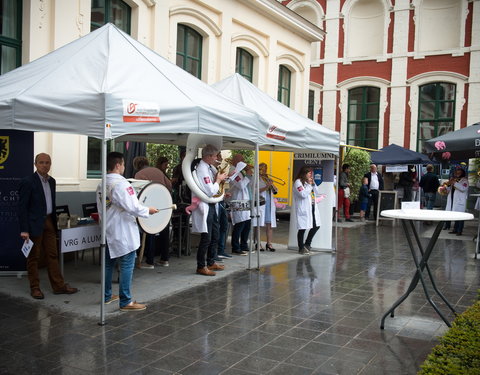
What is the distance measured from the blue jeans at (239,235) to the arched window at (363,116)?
16542mm

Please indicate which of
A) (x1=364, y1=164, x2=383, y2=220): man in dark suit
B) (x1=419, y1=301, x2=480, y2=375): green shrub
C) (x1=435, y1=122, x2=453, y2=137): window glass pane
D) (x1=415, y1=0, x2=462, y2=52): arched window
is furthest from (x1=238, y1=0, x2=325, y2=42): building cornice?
(x1=419, y1=301, x2=480, y2=375): green shrub

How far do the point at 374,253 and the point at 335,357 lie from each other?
20.6 feet

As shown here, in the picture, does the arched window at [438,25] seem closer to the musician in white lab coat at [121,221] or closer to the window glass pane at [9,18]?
the window glass pane at [9,18]

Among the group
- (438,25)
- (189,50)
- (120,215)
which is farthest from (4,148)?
(438,25)

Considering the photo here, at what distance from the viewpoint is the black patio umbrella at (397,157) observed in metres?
17.4

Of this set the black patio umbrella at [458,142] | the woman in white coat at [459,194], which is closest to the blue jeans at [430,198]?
the woman in white coat at [459,194]

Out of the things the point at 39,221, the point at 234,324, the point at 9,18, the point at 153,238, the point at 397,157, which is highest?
the point at 9,18

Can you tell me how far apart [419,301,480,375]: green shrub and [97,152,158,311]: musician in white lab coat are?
332cm

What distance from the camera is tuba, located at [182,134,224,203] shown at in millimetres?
7320

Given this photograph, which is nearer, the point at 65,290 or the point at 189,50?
the point at 65,290

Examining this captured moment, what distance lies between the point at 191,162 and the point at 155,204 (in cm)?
142

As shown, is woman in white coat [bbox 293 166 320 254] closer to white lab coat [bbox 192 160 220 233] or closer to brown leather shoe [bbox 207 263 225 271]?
brown leather shoe [bbox 207 263 225 271]

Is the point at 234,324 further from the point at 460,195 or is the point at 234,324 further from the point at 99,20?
the point at 460,195

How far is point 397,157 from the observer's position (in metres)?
17.7
